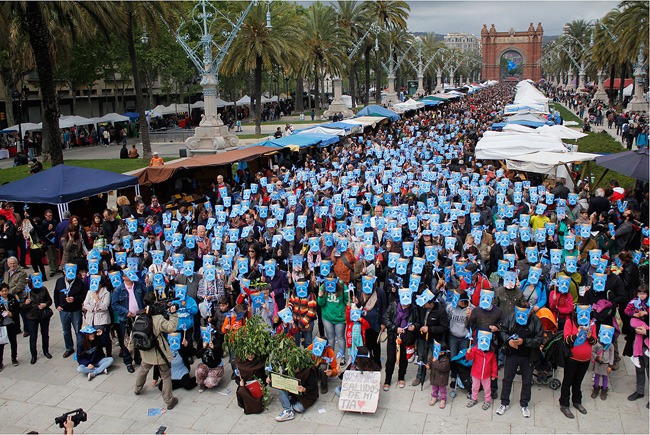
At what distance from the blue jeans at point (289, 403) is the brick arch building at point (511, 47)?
589ft

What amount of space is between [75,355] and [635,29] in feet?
132

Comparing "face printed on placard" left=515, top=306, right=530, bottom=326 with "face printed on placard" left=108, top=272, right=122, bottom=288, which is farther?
"face printed on placard" left=108, top=272, right=122, bottom=288

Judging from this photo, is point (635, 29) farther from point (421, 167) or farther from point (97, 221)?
point (97, 221)

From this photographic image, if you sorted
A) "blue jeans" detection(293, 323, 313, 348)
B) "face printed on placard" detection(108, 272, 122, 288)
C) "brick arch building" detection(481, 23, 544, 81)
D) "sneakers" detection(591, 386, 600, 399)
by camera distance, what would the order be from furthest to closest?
"brick arch building" detection(481, 23, 544, 81) → "face printed on placard" detection(108, 272, 122, 288) → "blue jeans" detection(293, 323, 313, 348) → "sneakers" detection(591, 386, 600, 399)

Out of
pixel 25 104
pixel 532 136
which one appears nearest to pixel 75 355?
pixel 532 136

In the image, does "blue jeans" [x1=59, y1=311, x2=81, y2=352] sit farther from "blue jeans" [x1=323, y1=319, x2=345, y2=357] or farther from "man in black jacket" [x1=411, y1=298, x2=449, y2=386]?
"man in black jacket" [x1=411, y1=298, x2=449, y2=386]

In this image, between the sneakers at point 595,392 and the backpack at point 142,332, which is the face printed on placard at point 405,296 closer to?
the sneakers at point 595,392

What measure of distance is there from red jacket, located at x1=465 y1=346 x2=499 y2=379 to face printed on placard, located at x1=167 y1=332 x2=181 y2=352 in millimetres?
3957

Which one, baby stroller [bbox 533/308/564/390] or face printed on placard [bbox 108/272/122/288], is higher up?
face printed on placard [bbox 108/272/122/288]

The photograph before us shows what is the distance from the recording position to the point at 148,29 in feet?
96.1

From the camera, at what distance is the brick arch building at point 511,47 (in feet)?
579

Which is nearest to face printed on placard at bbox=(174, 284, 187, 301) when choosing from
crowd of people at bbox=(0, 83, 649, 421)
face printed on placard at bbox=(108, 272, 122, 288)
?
crowd of people at bbox=(0, 83, 649, 421)

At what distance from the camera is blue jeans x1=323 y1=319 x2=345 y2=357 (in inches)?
356

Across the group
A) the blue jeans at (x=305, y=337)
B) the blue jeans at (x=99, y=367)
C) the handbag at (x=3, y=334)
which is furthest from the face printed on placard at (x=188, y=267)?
the handbag at (x=3, y=334)
